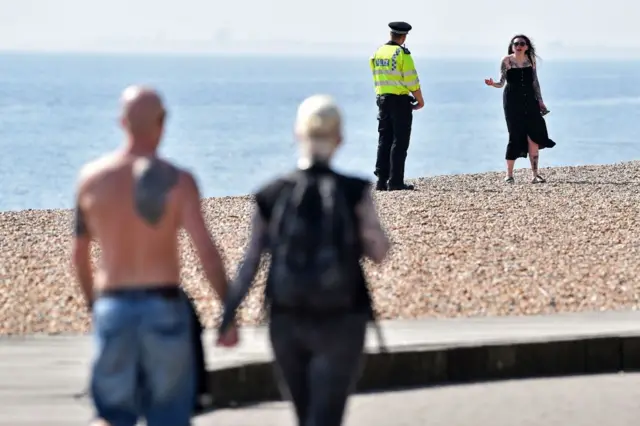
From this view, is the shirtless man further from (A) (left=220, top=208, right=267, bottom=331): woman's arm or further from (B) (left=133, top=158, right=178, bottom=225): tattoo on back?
(A) (left=220, top=208, right=267, bottom=331): woman's arm

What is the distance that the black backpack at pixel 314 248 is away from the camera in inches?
252

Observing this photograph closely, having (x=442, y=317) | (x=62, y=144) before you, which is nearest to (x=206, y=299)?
(x=442, y=317)

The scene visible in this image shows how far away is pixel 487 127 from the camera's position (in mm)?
65250

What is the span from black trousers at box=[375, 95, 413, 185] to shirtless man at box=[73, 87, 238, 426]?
13.5 metres

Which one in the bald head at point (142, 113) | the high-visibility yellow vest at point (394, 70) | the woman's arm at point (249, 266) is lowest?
the high-visibility yellow vest at point (394, 70)

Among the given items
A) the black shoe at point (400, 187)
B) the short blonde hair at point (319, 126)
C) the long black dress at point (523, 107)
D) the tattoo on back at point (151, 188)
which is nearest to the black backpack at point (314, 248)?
the short blonde hair at point (319, 126)

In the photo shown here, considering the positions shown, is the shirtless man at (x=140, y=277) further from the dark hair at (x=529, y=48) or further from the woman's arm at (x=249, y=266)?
the dark hair at (x=529, y=48)

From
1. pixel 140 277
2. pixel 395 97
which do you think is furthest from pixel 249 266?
pixel 395 97

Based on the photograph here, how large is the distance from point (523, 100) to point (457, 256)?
6.71 metres

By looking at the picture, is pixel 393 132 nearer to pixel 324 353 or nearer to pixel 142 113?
pixel 324 353

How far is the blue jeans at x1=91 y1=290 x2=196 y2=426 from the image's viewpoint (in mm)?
6164

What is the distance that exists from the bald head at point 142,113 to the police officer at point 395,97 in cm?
1312

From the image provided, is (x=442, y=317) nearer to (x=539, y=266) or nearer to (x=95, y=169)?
(x=539, y=266)

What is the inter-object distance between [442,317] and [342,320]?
470 centimetres
